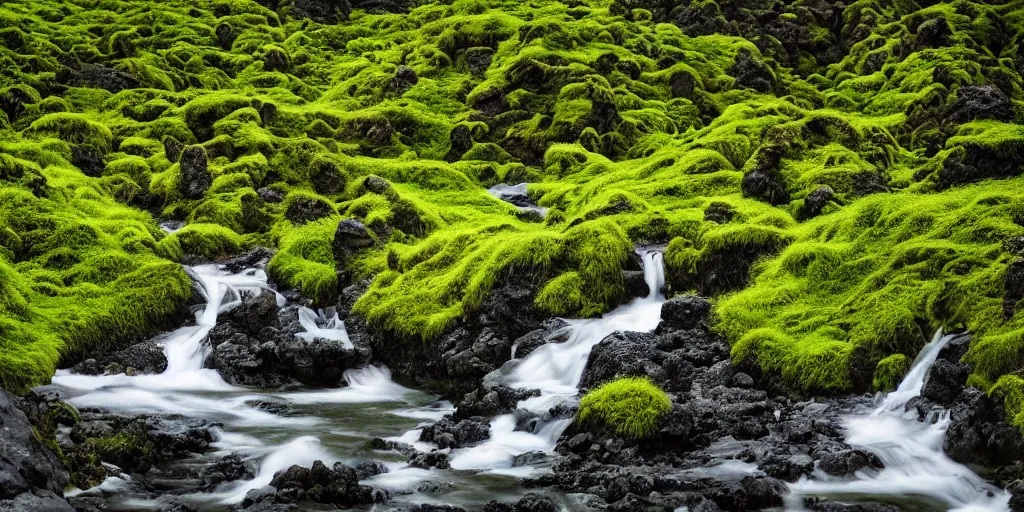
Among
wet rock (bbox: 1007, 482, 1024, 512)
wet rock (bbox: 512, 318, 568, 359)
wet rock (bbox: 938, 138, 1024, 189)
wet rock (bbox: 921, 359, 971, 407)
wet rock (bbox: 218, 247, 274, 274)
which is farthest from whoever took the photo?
wet rock (bbox: 218, 247, 274, 274)

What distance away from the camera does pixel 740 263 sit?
52.2ft

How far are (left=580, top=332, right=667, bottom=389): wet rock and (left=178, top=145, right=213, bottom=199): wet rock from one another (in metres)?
14.5

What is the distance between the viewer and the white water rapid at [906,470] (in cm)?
932

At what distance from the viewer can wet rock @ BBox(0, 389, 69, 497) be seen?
831 cm

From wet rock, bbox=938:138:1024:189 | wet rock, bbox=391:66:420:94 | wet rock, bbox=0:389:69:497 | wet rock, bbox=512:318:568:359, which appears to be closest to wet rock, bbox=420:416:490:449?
wet rock, bbox=512:318:568:359

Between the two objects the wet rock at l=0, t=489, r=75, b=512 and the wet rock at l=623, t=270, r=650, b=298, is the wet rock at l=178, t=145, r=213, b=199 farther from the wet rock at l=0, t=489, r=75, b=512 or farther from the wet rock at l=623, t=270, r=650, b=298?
the wet rock at l=0, t=489, r=75, b=512

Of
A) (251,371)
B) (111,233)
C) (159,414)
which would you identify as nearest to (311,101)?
(111,233)

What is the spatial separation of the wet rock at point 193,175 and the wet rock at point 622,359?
1453 cm

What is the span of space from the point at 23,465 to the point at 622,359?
8.29 metres

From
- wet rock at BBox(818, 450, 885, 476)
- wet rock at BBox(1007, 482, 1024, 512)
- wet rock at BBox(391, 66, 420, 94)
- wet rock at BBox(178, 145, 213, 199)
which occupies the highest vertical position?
wet rock at BBox(391, 66, 420, 94)

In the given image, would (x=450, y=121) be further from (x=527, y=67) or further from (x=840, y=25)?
(x=840, y=25)

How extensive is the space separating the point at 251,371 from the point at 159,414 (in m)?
2.43

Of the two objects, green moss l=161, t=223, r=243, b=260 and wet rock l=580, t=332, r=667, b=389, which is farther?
green moss l=161, t=223, r=243, b=260

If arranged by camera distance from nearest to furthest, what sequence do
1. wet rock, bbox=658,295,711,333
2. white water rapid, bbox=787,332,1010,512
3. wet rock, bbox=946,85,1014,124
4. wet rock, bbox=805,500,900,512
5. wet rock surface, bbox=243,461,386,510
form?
wet rock, bbox=805,500,900,512 < white water rapid, bbox=787,332,1010,512 < wet rock surface, bbox=243,461,386,510 < wet rock, bbox=658,295,711,333 < wet rock, bbox=946,85,1014,124
